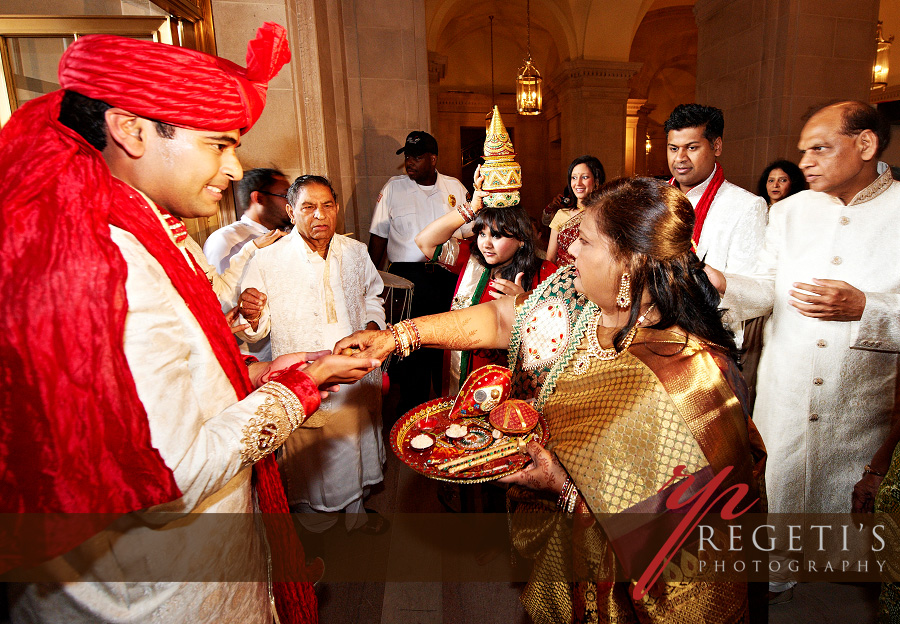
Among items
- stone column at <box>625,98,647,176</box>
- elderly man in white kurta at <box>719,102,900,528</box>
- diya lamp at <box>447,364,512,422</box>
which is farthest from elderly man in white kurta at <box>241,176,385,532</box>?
stone column at <box>625,98,647,176</box>

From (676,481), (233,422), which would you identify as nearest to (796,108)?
(676,481)

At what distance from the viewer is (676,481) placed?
4.42 feet

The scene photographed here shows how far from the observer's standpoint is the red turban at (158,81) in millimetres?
1054

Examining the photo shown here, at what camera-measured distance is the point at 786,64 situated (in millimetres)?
5562

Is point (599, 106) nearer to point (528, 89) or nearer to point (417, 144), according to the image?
point (528, 89)

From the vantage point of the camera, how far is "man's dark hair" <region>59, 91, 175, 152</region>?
3.52ft

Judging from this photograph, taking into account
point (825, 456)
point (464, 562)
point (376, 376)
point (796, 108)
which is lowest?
point (464, 562)

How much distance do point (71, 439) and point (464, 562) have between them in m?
2.56

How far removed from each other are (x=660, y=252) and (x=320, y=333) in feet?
6.83

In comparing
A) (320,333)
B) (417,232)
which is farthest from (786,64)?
(320,333)

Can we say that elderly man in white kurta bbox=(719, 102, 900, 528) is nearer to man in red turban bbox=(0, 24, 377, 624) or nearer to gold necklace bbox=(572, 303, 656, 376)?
gold necklace bbox=(572, 303, 656, 376)

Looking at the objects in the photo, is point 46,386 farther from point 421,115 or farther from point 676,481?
point 421,115

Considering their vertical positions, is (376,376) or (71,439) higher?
(71,439)

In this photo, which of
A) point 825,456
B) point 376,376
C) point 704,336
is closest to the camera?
point 704,336
